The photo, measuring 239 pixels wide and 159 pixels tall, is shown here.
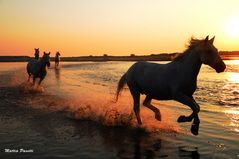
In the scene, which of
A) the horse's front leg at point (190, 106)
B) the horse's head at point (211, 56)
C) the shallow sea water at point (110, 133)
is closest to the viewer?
the shallow sea water at point (110, 133)

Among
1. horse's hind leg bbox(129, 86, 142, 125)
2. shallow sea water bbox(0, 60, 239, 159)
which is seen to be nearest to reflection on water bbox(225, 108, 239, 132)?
shallow sea water bbox(0, 60, 239, 159)

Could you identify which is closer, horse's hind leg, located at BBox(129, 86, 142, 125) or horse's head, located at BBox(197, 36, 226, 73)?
horse's head, located at BBox(197, 36, 226, 73)

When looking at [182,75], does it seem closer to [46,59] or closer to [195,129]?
[195,129]

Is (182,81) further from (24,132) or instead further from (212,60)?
(24,132)

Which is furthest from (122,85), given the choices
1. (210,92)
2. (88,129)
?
(210,92)

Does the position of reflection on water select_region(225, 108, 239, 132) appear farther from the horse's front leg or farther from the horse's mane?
the horse's mane

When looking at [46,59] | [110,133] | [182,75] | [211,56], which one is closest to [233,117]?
[182,75]

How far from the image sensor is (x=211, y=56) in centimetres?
791

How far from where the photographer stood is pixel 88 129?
30.5 ft

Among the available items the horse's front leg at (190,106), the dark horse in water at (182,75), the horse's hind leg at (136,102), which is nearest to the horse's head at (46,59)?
the horse's hind leg at (136,102)

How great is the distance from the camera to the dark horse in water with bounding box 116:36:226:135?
310 inches

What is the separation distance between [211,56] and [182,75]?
905 millimetres

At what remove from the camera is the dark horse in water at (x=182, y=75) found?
7879 millimetres

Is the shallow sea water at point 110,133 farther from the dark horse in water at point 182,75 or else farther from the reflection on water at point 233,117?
the dark horse in water at point 182,75
